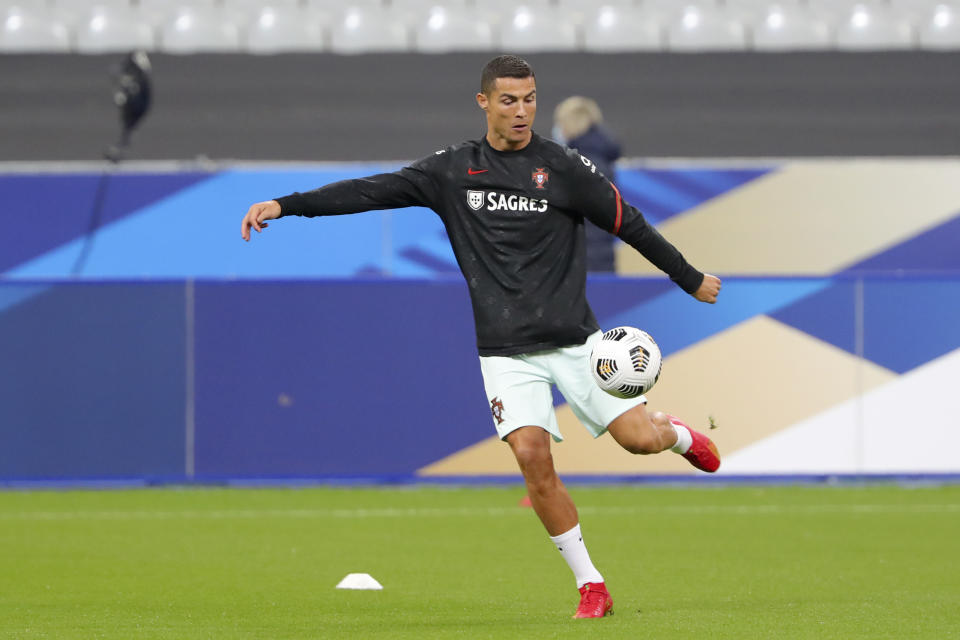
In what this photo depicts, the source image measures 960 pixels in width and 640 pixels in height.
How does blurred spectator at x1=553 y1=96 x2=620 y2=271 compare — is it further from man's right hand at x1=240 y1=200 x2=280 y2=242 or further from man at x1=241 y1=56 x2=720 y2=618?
man's right hand at x1=240 y1=200 x2=280 y2=242

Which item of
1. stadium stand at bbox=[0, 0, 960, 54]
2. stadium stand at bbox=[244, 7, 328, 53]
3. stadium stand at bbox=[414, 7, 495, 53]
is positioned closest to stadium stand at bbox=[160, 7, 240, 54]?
stadium stand at bbox=[0, 0, 960, 54]

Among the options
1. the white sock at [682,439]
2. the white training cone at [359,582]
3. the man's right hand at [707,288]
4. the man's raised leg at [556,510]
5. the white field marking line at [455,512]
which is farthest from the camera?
the white field marking line at [455,512]

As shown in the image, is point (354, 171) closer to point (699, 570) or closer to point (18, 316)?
point (18, 316)

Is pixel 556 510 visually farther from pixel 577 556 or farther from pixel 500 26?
pixel 500 26

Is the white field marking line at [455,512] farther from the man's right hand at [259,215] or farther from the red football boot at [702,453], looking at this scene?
the man's right hand at [259,215]

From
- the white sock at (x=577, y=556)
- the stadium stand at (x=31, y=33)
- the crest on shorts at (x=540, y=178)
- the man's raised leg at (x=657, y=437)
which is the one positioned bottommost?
the white sock at (x=577, y=556)

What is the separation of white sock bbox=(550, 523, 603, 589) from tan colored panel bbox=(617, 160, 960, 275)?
890cm

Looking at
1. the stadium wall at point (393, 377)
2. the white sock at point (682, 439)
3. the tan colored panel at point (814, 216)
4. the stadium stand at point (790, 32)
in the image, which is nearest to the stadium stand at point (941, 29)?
the stadium stand at point (790, 32)

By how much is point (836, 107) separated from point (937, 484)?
619cm

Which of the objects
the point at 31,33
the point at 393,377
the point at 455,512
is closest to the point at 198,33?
the point at 31,33

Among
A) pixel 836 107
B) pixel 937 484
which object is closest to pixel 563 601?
pixel 937 484

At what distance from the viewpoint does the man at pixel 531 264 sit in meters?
6.29

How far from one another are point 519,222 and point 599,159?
6.85 metres

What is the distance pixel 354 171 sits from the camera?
47.3ft
